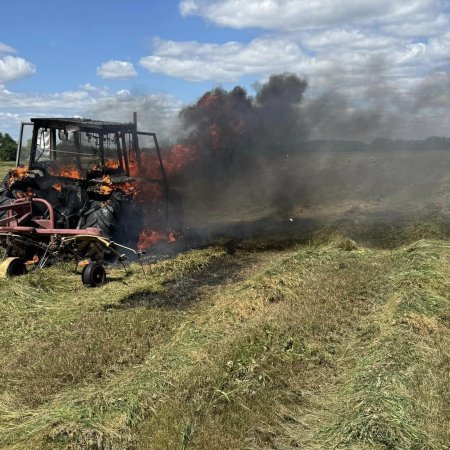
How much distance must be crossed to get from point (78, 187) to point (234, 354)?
652 centimetres

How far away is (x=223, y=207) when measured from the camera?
18.9 m

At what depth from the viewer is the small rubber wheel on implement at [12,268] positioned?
8351 millimetres

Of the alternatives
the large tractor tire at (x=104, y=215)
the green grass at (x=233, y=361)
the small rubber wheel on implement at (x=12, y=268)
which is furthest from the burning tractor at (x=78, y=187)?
the green grass at (x=233, y=361)

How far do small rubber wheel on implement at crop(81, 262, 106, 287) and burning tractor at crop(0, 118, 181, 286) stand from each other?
2.71 feet

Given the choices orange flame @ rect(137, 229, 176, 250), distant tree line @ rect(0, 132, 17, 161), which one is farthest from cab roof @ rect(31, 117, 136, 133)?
distant tree line @ rect(0, 132, 17, 161)

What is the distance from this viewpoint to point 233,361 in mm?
4898

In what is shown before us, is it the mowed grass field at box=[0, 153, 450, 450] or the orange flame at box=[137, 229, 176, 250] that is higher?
the mowed grass field at box=[0, 153, 450, 450]

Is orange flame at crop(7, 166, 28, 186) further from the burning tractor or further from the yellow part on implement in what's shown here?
the yellow part on implement

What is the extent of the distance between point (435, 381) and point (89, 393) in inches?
123

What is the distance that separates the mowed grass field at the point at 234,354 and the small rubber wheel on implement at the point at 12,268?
35 cm

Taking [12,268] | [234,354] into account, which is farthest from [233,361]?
[12,268]

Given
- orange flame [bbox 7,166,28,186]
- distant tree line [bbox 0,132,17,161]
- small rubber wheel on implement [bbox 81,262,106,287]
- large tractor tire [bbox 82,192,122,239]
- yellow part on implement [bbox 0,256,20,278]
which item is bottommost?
distant tree line [bbox 0,132,17,161]

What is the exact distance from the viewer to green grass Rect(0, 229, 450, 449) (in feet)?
12.7

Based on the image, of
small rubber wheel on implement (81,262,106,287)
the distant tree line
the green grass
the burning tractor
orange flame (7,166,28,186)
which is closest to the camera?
the green grass
